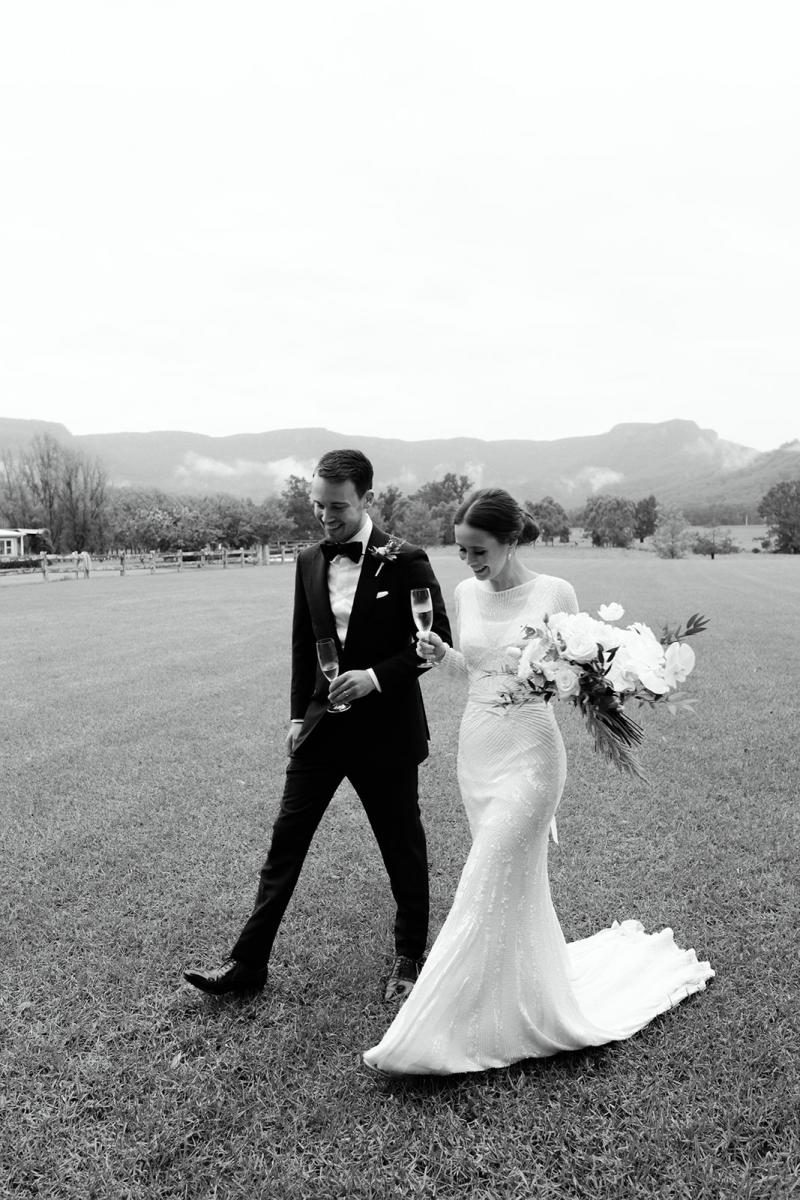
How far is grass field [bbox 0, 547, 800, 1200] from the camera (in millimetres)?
2818

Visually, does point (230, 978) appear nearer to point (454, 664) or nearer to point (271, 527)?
point (454, 664)

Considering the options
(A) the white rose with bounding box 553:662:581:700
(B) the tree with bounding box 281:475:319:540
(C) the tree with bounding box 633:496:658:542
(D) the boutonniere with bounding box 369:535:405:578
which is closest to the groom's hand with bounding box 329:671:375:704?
(D) the boutonniere with bounding box 369:535:405:578

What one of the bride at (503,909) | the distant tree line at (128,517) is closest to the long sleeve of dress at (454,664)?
the bride at (503,909)

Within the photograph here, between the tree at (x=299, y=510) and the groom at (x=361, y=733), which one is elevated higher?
the tree at (x=299, y=510)

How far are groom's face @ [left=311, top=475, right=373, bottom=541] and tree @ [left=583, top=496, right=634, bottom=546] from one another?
129961 mm

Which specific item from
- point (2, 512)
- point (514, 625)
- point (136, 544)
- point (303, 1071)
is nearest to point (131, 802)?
point (303, 1071)

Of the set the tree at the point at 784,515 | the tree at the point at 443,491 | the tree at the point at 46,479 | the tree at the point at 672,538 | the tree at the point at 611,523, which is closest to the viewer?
the tree at the point at 46,479

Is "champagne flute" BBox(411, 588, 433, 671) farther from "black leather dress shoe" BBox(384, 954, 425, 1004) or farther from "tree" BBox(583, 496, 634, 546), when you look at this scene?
"tree" BBox(583, 496, 634, 546)

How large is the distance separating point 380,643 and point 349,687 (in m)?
0.41

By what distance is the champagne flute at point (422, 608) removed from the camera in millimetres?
3477

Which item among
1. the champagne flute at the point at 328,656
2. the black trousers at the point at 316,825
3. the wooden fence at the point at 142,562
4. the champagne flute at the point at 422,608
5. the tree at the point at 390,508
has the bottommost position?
the wooden fence at the point at 142,562

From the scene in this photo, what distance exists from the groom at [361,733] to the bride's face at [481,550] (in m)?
0.26

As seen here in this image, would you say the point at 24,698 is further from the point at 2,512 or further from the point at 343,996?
the point at 2,512

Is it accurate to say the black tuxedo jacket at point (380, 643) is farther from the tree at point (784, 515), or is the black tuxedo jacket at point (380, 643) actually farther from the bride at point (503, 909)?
the tree at point (784, 515)
